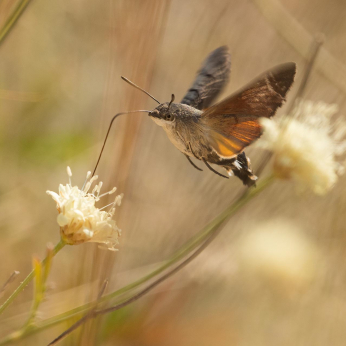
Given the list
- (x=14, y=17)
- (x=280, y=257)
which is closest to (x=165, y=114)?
Result: (x=14, y=17)

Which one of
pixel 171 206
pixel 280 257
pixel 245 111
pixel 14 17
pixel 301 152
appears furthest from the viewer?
pixel 171 206

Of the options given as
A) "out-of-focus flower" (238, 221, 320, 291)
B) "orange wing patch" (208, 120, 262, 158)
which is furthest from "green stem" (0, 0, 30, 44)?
"out-of-focus flower" (238, 221, 320, 291)

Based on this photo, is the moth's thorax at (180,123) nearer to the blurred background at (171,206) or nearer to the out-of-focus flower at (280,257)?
the blurred background at (171,206)

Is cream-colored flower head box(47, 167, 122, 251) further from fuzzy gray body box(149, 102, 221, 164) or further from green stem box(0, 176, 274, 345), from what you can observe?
fuzzy gray body box(149, 102, 221, 164)

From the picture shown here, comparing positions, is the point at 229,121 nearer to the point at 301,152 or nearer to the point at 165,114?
the point at 165,114

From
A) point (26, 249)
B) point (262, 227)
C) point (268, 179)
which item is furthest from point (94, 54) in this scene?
point (268, 179)

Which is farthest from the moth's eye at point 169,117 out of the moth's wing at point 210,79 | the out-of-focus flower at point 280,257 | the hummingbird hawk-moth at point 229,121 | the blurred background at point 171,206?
the out-of-focus flower at point 280,257
